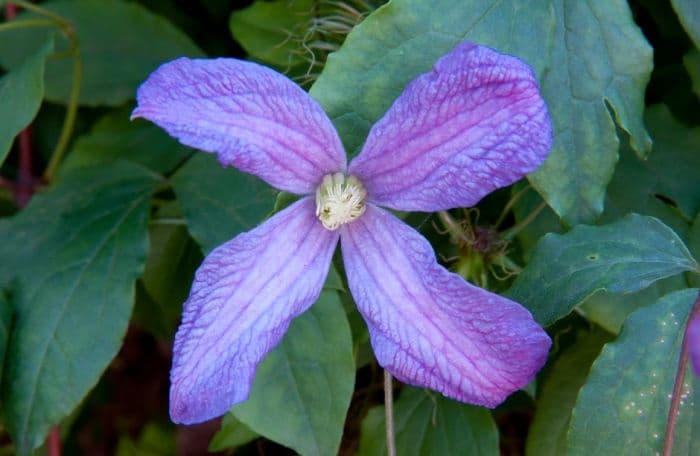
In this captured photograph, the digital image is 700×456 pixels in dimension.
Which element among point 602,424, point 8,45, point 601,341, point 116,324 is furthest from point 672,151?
point 8,45

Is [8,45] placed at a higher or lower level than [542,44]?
lower

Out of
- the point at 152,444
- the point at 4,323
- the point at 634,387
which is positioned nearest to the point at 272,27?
the point at 4,323

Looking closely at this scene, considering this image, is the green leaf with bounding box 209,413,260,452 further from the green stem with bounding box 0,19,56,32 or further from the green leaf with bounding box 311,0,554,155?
the green stem with bounding box 0,19,56,32

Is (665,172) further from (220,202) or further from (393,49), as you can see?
(220,202)

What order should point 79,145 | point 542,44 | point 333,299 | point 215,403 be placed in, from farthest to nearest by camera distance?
point 79,145, point 333,299, point 542,44, point 215,403

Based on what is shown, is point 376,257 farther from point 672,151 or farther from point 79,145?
point 79,145

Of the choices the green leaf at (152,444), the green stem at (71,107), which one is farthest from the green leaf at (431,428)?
the green leaf at (152,444)

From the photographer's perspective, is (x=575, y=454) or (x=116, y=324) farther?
(x=116, y=324)

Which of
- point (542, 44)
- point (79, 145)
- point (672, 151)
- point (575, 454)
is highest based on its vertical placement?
point (542, 44)
